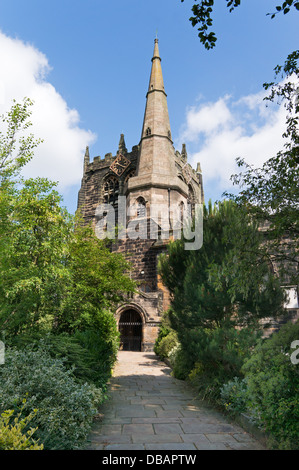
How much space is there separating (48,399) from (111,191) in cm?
2720

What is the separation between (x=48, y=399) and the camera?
429cm

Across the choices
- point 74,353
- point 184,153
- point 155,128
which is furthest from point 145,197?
point 74,353

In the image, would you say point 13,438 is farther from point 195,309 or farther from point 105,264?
point 105,264

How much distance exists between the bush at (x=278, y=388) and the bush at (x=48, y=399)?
2628 mm

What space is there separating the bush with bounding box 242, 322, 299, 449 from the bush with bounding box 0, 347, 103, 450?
2.63 meters

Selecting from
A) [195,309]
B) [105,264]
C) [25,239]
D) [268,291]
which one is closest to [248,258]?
[268,291]

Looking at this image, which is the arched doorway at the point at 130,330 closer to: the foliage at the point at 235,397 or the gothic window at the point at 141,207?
the gothic window at the point at 141,207

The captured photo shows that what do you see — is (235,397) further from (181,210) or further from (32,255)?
(181,210)

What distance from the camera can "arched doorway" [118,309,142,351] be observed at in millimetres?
19688

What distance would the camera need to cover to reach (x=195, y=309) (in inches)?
336

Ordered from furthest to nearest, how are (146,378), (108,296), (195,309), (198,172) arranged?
(198,172) → (108,296) → (146,378) → (195,309)

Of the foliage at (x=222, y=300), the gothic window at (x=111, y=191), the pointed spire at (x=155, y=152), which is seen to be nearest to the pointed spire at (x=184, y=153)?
the pointed spire at (x=155, y=152)

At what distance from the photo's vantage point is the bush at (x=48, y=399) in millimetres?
4051
